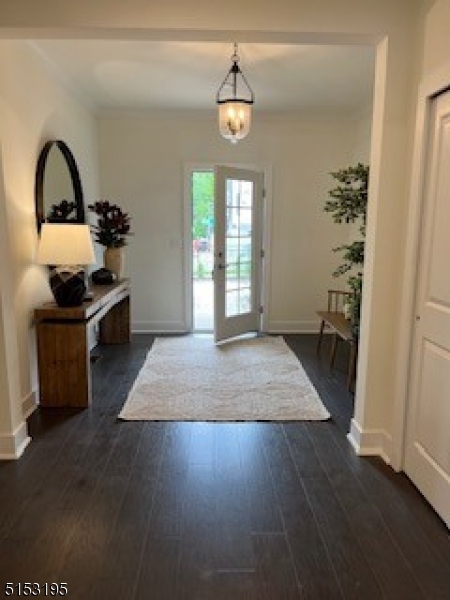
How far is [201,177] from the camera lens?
6531mm

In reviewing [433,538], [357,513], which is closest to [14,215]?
[357,513]

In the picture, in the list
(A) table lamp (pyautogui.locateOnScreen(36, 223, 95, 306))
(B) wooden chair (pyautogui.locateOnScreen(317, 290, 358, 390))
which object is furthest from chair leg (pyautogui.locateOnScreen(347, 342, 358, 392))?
(A) table lamp (pyautogui.locateOnScreen(36, 223, 95, 306))

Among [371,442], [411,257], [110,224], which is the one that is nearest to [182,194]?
[110,224]

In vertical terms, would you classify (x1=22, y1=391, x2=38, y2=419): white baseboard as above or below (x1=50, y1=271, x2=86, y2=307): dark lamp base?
below

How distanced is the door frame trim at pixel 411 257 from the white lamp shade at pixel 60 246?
7.20ft

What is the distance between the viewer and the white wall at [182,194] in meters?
5.39

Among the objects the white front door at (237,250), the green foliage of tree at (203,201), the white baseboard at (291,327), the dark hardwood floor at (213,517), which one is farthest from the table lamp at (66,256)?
the green foliage of tree at (203,201)

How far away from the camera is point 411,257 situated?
2393 mm

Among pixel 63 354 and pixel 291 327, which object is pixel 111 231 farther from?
pixel 291 327

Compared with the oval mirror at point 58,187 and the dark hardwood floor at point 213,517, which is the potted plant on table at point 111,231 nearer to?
the oval mirror at point 58,187

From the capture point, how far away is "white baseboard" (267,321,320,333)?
19.0 ft

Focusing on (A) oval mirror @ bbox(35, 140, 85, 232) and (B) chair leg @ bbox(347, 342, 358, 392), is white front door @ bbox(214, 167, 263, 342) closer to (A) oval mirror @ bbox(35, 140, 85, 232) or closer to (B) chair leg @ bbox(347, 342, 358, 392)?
(A) oval mirror @ bbox(35, 140, 85, 232)

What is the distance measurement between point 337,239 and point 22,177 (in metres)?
3.82

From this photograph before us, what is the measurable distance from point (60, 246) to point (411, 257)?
90.4 inches
